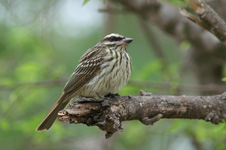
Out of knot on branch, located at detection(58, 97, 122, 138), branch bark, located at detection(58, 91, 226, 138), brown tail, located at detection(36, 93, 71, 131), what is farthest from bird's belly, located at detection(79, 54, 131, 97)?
→ knot on branch, located at detection(58, 97, 122, 138)

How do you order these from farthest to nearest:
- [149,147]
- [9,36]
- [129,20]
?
[129,20]
[149,147]
[9,36]

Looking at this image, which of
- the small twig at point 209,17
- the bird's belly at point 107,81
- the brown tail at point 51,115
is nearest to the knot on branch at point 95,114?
the bird's belly at point 107,81

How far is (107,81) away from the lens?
4777 mm

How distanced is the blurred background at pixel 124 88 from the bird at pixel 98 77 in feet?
2.64

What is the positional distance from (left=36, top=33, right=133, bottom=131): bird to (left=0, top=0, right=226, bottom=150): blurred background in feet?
2.64

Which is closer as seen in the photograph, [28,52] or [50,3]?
[50,3]

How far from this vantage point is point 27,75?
266 inches

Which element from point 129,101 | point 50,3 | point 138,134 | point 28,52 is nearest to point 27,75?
point 28,52

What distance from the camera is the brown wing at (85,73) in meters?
4.86

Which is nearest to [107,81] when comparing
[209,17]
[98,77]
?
[98,77]

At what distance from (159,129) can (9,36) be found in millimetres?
3387

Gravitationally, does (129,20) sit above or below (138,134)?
above

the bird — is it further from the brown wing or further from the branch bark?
the branch bark

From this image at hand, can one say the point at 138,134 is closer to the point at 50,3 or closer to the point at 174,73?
the point at 174,73
